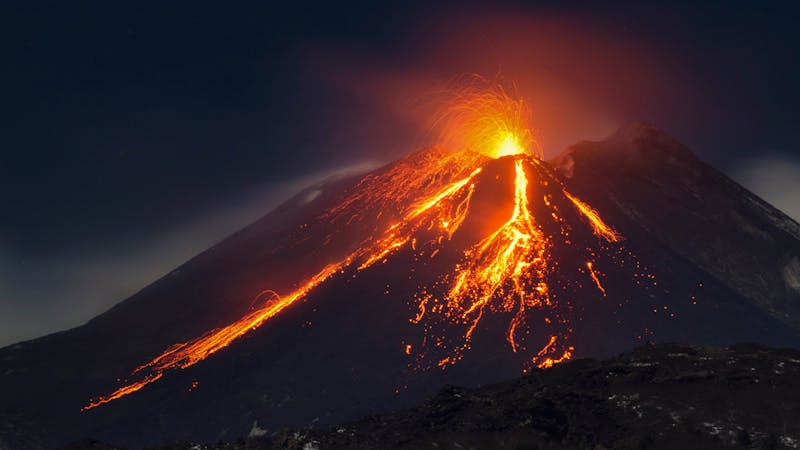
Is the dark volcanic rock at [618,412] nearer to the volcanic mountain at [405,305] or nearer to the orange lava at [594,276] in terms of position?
the volcanic mountain at [405,305]

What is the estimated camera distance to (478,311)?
316ft

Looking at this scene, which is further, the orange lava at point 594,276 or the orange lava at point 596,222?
the orange lava at point 596,222

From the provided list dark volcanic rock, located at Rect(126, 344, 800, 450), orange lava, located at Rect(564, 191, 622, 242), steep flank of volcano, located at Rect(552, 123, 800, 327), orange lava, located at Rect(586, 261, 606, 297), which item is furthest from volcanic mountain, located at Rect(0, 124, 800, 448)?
dark volcanic rock, located at Rect(126, 344, 800, 450)

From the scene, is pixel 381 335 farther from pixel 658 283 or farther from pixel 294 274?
pixel 658 283

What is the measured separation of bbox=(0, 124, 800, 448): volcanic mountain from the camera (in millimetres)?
88125

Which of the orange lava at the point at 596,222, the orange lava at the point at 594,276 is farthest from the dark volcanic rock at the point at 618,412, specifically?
the orange lava at the point at 596,222

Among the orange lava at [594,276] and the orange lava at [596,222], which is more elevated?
the orange lava at [596,222]

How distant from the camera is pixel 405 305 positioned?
10050 cm

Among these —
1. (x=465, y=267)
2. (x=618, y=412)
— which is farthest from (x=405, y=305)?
(x=618, y=412)

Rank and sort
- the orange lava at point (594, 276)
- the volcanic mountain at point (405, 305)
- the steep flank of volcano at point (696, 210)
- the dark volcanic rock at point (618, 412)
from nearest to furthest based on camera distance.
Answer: the dark volcanic rock at point (618, 412)
the volcanic mountain at point (405, 305)
the orange lava at point (594, 276)
the steep flank of volcano at point (696, 210)

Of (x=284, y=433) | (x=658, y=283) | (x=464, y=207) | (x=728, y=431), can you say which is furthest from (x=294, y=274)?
(x=728, y=431)

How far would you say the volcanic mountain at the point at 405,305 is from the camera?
88125 millimetres

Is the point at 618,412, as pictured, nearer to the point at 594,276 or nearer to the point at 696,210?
the point at 594,276

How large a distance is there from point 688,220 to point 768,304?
23698mm
